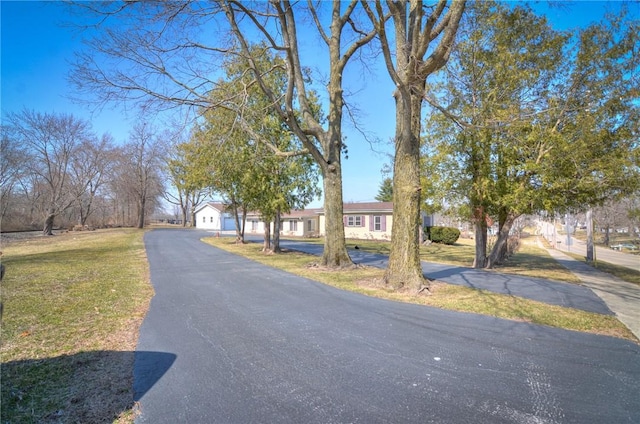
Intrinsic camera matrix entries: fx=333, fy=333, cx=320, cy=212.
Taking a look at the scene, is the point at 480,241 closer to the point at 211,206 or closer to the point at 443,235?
the point at 443,235

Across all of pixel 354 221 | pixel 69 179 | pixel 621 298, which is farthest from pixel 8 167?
pixel 621 298

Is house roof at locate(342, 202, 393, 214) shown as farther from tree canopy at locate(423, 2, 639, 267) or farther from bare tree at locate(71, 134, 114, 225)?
bare tree at locate(71, 134, 114, 225)

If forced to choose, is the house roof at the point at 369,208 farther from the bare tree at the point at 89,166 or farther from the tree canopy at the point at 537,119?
the bare tree at the point at 89,166

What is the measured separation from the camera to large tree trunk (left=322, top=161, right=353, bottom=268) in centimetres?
1075

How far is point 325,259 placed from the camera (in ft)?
35.8

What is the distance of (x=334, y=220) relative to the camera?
426 inches

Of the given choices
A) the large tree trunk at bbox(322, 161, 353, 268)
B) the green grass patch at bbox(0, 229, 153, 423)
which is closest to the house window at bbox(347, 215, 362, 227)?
the large tree trunk at bbox(322, 161, 353, 268)

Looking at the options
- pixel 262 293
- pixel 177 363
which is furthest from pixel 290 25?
pixel 177 363

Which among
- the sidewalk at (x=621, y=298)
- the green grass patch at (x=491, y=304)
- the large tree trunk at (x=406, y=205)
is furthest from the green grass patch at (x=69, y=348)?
the sidewalk at (x=621, y=298)

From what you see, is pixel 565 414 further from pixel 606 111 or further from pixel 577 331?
pixel 606 111

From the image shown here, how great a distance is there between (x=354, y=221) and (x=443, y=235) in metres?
8.11

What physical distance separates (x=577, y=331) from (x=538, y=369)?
1.90 meters

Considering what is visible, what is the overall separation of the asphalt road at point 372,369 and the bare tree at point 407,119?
2.07 meters

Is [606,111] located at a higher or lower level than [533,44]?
lower
